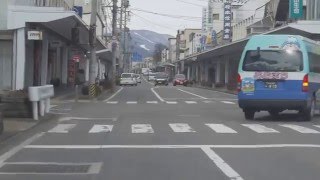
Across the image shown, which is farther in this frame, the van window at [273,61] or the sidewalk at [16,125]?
the van window at [273,61]

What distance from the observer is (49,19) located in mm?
32406

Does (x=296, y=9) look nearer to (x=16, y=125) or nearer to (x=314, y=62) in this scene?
(x=314, y=62)

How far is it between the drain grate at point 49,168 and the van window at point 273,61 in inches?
430

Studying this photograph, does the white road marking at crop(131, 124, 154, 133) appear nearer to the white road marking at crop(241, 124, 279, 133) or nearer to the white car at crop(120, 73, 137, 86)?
the white road marking at crop(241, 124, 279, 133)

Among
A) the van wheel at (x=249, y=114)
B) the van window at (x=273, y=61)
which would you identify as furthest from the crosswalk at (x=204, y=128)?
the van wheel at (x=249, y=114)

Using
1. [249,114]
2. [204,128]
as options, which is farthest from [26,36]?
[204,128]

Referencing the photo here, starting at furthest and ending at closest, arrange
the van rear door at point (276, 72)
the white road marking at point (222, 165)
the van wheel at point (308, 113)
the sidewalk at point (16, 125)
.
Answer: the van wheel at point (308, 113) < the van rear door at point (276, 72) < the sidewalk at point (16, 125) < the white road marking at point (222, 165)

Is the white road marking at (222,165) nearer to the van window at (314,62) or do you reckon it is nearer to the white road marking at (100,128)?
the white road marking at (100,128)

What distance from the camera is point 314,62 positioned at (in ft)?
72.8

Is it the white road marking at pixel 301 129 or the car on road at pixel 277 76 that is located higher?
the car on road at pixel 277 76

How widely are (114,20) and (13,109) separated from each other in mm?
32583

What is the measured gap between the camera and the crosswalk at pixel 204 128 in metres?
17.0

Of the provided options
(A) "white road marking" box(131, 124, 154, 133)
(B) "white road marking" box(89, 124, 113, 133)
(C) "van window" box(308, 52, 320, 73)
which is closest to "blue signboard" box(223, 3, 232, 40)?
(C) "van window" box(308, 52, 320, 73)

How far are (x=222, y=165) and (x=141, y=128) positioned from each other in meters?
7.22
